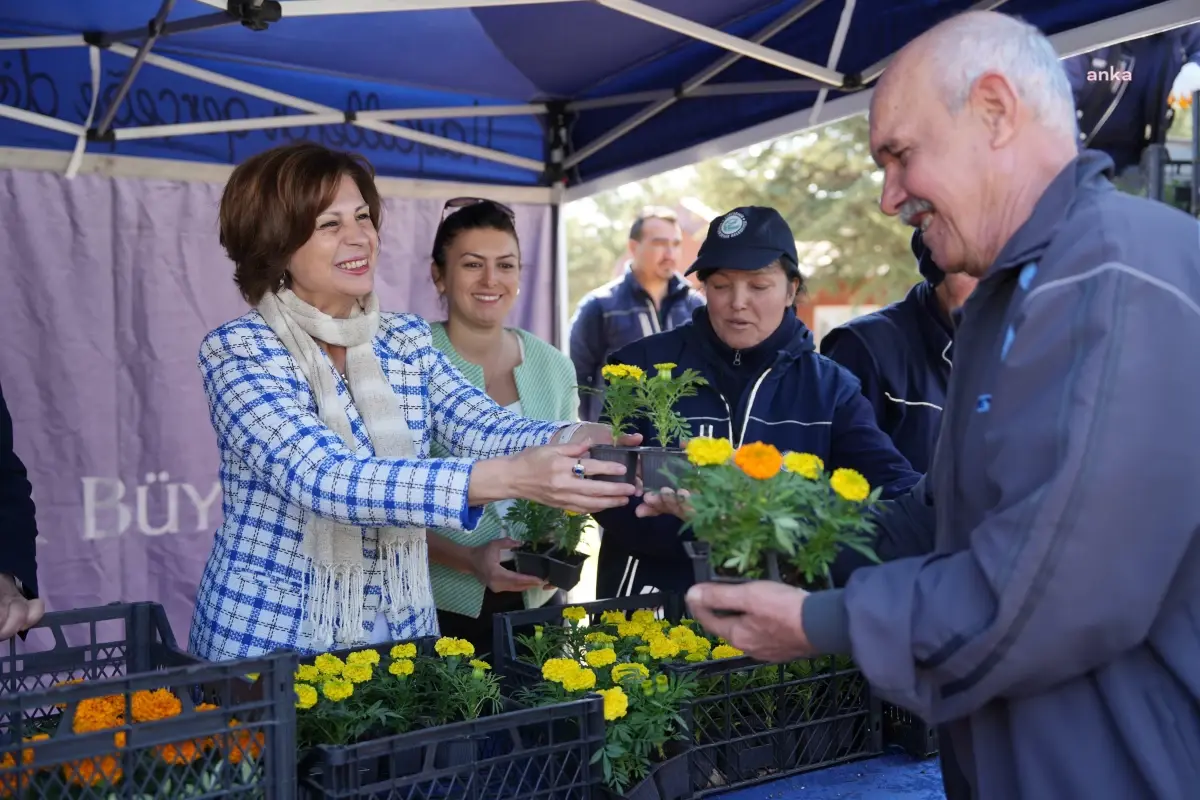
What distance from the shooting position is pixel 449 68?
4.46 meters

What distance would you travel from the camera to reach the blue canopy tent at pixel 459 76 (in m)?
3.64

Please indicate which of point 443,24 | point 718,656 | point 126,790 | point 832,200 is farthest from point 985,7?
point 832,200

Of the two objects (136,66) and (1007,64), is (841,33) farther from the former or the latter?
(1007,64)

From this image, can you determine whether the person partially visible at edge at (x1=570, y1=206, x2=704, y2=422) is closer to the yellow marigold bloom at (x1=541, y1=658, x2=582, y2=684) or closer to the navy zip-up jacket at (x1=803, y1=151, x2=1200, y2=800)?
the yellow marigold bloom at (x1=541, y1=658, x2=582, y2=684)

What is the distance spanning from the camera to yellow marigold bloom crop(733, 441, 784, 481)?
4.75ft

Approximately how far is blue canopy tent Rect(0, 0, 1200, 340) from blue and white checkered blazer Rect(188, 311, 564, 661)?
130 centimetres

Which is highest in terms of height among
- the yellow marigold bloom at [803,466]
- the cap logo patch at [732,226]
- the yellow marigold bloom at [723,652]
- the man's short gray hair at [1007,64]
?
the man's short gray hair at [1007,64]

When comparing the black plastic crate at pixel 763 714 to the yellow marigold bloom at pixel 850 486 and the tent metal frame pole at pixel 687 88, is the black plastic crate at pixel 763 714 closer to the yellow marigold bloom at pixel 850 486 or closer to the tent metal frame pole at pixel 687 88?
the yellow marigold bloom at pixel 850 486

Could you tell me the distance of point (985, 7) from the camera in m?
3.22

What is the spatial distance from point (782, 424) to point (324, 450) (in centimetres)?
129

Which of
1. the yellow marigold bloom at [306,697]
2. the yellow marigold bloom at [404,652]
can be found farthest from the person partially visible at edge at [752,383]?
the yellow marigold bloom at [306,697]

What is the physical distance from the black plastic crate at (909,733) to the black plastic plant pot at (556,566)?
0.69m

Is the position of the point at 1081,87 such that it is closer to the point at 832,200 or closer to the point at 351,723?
the point at 351,723

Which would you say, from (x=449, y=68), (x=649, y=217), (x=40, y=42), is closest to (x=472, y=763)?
(x=40, y=42)
